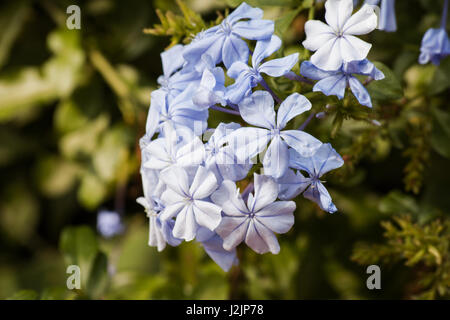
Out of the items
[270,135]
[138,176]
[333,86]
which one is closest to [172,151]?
[270,135]

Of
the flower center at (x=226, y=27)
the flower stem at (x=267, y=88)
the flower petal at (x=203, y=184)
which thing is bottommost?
the flower petal at (x=203, y=184)

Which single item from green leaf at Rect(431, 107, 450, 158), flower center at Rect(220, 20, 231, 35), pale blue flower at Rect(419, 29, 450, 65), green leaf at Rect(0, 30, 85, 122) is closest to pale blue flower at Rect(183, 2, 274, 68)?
flower center at Rect(220, 20, 231, 35)

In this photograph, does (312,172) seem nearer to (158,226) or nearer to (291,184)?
(291,184)

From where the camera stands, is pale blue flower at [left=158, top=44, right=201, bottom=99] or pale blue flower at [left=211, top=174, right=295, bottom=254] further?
pale blue flower at [left=158, top=44, right=201, bottom=99]

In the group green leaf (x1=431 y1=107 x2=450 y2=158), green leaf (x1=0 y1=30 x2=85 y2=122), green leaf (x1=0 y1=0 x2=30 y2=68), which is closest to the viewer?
green leaf (x1=431 y1=107 x2=450 y2=158)

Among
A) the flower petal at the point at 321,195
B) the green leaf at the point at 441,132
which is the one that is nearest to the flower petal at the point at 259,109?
the flower petal at the point at 321,195

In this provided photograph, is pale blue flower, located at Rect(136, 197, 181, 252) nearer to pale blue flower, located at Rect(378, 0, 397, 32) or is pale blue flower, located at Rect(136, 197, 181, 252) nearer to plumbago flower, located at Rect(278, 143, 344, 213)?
plumbago flower, located at Rect(278, 143, 344, 213)

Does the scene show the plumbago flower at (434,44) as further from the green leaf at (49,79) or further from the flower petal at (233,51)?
the green leaf at (49,79)
